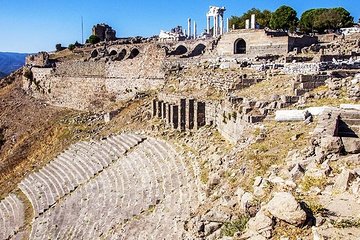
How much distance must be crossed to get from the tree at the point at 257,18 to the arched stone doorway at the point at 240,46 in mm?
19309

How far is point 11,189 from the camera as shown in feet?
73.2

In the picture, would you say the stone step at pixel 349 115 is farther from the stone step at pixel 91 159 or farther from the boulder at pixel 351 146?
the stone step at pixel 91 159

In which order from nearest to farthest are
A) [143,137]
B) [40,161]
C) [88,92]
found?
1. [143,137]
2. [40,161]
3. [88,92]

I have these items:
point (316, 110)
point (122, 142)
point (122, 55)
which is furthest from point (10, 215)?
point (122, 55)

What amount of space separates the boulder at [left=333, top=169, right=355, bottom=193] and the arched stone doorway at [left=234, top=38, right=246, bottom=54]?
961 inches

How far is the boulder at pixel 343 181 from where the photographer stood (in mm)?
6809

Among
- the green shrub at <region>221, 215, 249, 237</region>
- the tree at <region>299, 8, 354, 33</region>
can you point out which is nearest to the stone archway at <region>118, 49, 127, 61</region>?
the tree at <region>299, 8, 354, 33</region>

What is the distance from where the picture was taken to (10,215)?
64.9 ft

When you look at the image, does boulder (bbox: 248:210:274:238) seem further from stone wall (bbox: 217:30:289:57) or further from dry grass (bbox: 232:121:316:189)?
stone wall (bbox: 217:30:289:57)

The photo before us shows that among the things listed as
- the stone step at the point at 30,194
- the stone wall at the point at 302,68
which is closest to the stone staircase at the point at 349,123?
the stone wall at the point at 302,68

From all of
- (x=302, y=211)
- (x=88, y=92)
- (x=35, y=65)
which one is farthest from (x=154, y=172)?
(x=35, y=65)

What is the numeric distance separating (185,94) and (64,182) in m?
6.72

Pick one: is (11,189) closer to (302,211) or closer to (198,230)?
(198,230)

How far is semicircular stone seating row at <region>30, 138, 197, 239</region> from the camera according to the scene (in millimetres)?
11734
